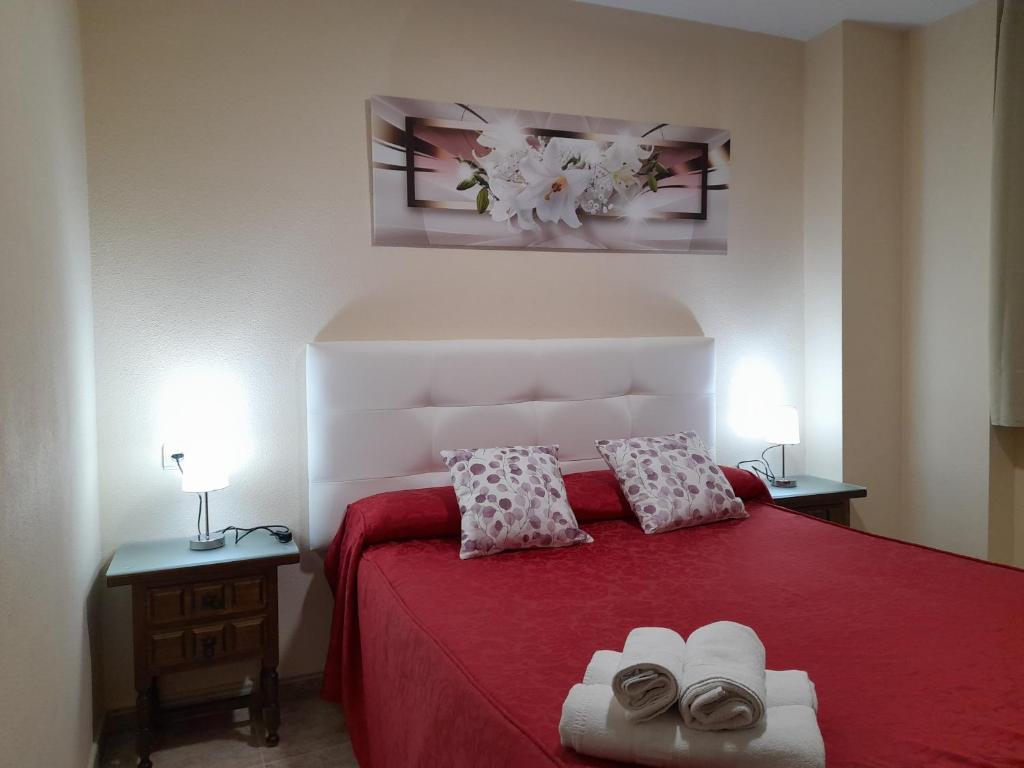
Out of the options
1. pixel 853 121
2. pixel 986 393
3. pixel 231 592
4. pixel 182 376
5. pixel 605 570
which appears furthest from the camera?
pixel 853 121

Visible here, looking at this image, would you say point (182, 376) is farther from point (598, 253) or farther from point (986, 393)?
point (986, 393)

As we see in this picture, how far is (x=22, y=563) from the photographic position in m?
1.51

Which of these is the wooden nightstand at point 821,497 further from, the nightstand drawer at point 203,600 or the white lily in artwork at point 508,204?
the nightstand drawer at point 203,600

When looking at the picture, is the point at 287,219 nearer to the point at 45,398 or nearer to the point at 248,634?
the point at 45,398

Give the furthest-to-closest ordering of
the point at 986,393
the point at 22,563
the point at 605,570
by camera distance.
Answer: the point at 986,393
the point at 605,570
the point at 22,563

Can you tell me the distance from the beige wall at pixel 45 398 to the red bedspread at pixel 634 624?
79cm

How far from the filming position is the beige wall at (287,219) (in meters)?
2.73

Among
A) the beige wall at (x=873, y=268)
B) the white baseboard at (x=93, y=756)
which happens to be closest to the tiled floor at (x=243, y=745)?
the white baseboard at (x=93, y=756)

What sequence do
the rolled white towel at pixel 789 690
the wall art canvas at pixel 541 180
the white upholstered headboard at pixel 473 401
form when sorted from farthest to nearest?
the wall art canvas at pixel 541 180
the white upholstered headboard at pixel 473 401
the rolled white towel at pixel 789 690

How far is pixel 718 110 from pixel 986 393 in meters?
1.80

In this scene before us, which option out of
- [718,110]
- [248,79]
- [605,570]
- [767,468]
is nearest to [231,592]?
[605,570]

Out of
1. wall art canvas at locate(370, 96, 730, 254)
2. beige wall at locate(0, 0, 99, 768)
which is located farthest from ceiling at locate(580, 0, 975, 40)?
beige wall at locate(0, 0, 99, 768)

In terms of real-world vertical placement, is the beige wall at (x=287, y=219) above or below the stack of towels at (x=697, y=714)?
above

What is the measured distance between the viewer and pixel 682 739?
4.03 feet
